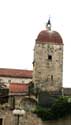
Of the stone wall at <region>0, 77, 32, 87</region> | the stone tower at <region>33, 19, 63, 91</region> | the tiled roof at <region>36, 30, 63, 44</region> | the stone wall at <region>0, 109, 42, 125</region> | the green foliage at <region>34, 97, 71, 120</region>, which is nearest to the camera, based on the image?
the stone wall at <region>0, 109, 42, 125</region>

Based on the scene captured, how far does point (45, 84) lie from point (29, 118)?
2352cm

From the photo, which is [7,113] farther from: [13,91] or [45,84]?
[45,84]

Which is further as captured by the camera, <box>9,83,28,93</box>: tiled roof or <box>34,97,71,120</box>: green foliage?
<box>9,83,28,93</box>: tiled roof

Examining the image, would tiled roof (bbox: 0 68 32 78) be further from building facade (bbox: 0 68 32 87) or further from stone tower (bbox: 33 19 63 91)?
stone tower (bbox: 33 19 63 91)

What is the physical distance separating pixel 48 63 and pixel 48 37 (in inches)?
118

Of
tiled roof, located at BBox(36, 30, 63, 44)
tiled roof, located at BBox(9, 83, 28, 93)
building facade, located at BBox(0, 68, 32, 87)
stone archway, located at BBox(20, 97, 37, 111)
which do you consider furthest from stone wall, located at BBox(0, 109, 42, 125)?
building facade, located at BBox(0, 68, 32, 87)

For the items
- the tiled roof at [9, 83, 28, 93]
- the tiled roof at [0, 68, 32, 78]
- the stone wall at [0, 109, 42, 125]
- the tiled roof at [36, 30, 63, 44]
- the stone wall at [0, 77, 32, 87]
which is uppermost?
the tiled roof at [36, 30, 63, 44]

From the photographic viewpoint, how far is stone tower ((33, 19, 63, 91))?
184 ft

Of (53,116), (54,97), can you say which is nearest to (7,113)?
(53,116)

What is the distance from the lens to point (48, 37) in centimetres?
5675

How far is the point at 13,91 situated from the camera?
52.5m

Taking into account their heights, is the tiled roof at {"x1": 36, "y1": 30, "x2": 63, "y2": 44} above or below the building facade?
above

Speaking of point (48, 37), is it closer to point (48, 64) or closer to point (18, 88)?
point (48, 64)

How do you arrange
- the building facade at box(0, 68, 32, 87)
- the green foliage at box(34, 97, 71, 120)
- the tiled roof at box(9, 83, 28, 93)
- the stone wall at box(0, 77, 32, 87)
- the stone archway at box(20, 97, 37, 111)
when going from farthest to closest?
the building facade at box(0, 68, 32, 87)
the stone wall at box(0, 77, 32, 87)
the tiled roof at box(9, 83, 28, 93)
the stone archway at box(20, 97, 37, 111)
the green foliage at box(34, 97, 71, 120)
